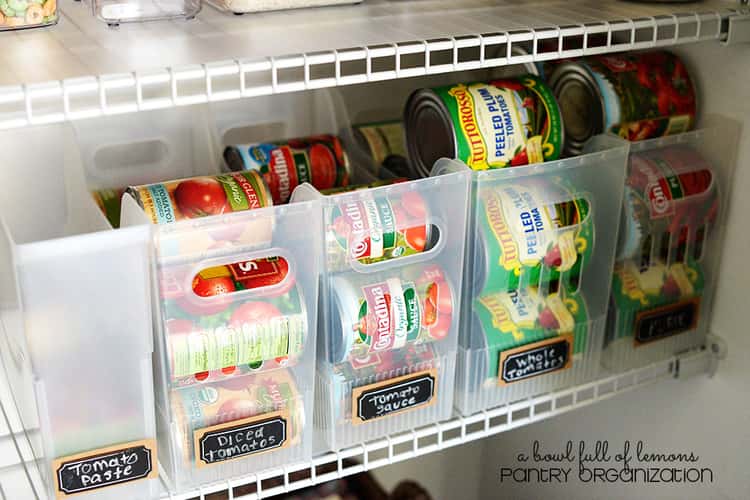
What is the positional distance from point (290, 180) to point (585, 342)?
0.43 meters

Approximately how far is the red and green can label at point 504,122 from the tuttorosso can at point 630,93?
0.10m

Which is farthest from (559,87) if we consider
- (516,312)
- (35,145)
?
(35,145)

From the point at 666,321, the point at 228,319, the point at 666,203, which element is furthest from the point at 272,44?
the point at 666,321

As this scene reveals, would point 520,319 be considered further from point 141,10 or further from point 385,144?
point 141,10

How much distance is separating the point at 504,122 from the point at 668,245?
30 centimetres

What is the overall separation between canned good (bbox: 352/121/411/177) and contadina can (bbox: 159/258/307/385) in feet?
1.09

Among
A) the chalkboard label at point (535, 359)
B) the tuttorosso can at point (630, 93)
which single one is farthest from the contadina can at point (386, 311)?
the tuttorosso can at point (630, 93)

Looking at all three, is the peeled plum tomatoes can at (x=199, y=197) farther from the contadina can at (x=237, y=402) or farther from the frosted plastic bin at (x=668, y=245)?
the frosted plastic bin at (x=668, y=245)

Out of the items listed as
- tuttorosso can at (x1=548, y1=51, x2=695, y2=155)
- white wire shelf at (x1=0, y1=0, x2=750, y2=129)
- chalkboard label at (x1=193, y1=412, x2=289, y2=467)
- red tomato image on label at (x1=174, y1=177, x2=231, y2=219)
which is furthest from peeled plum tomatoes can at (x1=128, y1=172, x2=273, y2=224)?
tuttorosso can at (x1=548, y1=51, x2=695, y2=155)

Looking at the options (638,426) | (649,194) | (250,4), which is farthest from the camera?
(638,426)

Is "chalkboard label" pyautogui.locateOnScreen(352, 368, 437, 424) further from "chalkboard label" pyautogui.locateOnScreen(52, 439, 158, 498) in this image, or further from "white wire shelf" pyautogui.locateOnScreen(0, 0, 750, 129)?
"white wire shelf" pyautogui.locateOnScreen(0, 0, 750, 129)

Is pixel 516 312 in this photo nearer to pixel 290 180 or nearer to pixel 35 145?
pixel 290 180

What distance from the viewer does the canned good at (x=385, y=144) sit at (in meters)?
1.22

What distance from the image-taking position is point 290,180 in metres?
1.11
